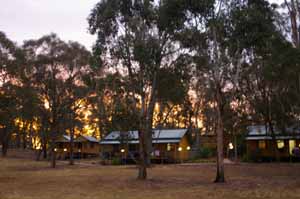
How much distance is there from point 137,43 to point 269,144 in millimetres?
26519

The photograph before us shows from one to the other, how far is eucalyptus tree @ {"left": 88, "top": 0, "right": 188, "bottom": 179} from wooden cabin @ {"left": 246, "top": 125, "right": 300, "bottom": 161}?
1967cm

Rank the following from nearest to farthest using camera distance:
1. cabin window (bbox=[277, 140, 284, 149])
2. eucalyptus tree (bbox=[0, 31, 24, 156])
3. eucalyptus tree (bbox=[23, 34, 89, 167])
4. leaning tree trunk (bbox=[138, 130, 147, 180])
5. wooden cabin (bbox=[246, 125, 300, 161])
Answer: leaning tree trunk (bbox=[138, 130, 147, 180]) < eucalyptus tree (bbox=[0, 31, 24, 156]) < eucalyptus tree (bbox=[23, 34, 89, 167]) < wooden cabin (bbox=[246, 125, 300, 161]) < cabin window (bbox=[277, 140, 284, 149])

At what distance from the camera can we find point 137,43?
20.3 m

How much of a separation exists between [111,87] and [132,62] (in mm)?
1939

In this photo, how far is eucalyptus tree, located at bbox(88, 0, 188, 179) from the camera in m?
20.8

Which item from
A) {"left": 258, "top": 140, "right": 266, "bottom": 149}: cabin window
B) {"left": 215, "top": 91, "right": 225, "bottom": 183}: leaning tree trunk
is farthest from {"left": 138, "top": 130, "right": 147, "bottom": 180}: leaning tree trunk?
{"left": 258, "top": 140, "right": 266, "bottom": 149}: cabin window

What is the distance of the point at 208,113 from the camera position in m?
53.5

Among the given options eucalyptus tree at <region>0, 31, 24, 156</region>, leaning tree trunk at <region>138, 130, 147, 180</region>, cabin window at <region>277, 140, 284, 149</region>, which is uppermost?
eucalyptus tree at <region>0, 31, 24, 156</region>

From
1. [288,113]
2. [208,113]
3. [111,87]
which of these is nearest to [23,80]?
[111,87]

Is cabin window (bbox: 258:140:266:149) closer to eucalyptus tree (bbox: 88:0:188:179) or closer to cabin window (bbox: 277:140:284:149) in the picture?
cabin window (bbox: 277:140:284:149)

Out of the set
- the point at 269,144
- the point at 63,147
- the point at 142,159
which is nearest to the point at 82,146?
the point at 63,147

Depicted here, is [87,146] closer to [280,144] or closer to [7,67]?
[280,144]

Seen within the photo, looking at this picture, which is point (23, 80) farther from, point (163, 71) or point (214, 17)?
point (214, 17)

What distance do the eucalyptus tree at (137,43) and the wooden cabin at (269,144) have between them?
775 inches
